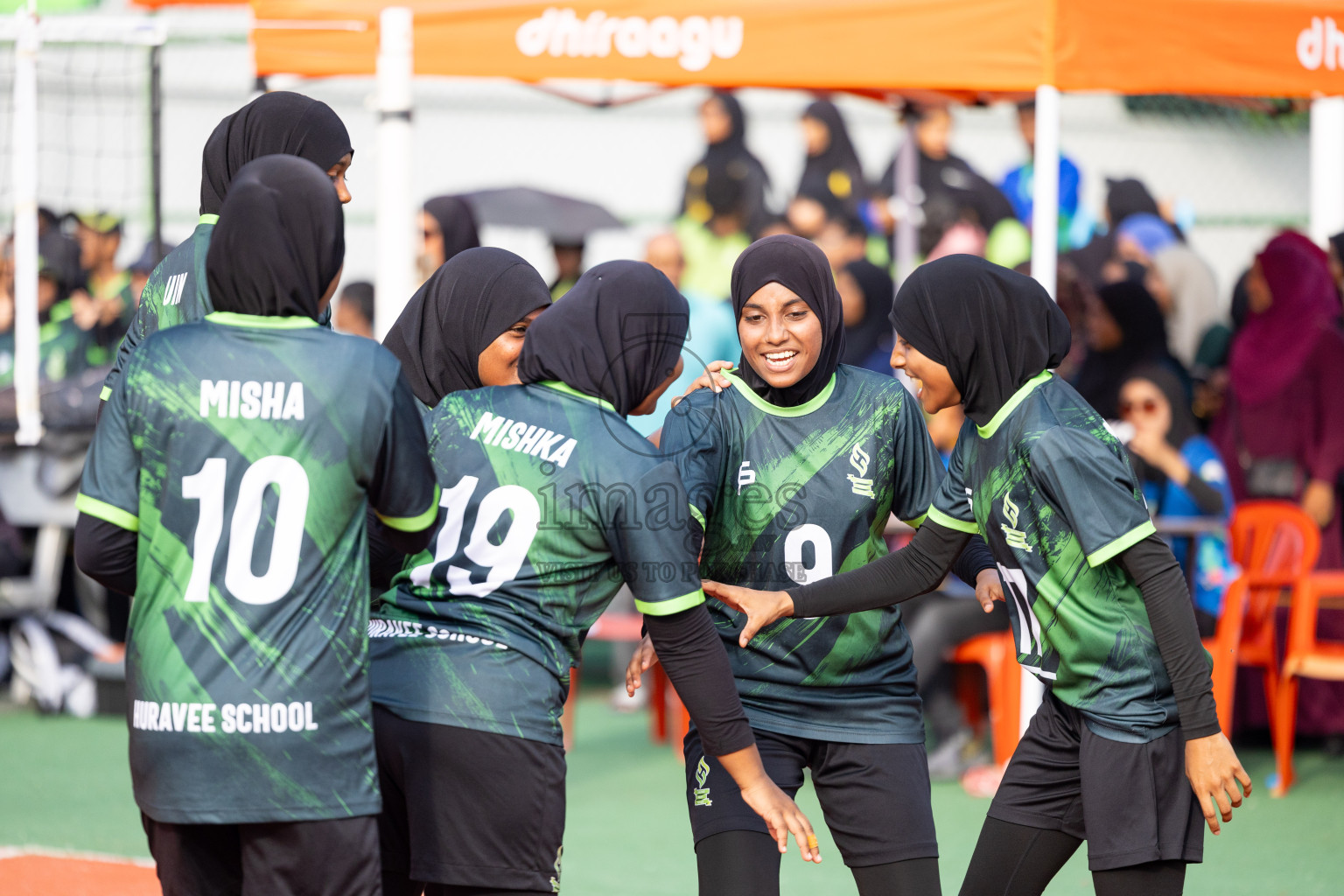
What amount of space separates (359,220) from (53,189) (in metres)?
2.44

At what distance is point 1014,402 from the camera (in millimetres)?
3244

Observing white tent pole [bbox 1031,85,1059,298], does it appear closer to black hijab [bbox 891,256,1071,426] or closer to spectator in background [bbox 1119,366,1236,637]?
spectator in background [bbox 1119,366,1236,637]

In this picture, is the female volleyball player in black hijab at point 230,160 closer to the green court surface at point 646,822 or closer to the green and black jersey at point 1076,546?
the green and black jersey at point 1076,546

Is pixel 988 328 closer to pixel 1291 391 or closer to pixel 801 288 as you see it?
pixel 801 288

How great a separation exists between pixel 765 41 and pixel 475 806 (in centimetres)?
375

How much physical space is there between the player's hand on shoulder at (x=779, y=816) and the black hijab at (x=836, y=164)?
796cm

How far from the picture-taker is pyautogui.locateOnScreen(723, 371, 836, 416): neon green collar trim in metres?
3.62

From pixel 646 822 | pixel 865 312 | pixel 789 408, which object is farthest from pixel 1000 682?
pixel 789 408

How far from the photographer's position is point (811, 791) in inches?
253

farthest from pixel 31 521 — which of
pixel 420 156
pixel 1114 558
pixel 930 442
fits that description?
pixel 1114 558

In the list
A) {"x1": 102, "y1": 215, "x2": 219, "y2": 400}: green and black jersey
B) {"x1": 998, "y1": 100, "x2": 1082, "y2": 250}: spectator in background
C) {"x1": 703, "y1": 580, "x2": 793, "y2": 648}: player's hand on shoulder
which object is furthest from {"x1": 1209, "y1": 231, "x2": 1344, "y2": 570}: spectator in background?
{"x1": 102, "y1": 215, "x2": 219, "y2": 400}: green and black jersey

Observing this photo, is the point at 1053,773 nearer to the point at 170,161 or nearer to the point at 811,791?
the point at 811,791

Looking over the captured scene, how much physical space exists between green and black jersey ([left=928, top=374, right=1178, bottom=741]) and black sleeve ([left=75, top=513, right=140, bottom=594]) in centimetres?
180

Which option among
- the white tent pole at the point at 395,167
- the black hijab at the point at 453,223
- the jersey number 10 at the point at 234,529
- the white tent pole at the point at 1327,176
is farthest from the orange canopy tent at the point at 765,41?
Result: the jersey number 10 at the point at 234,529
